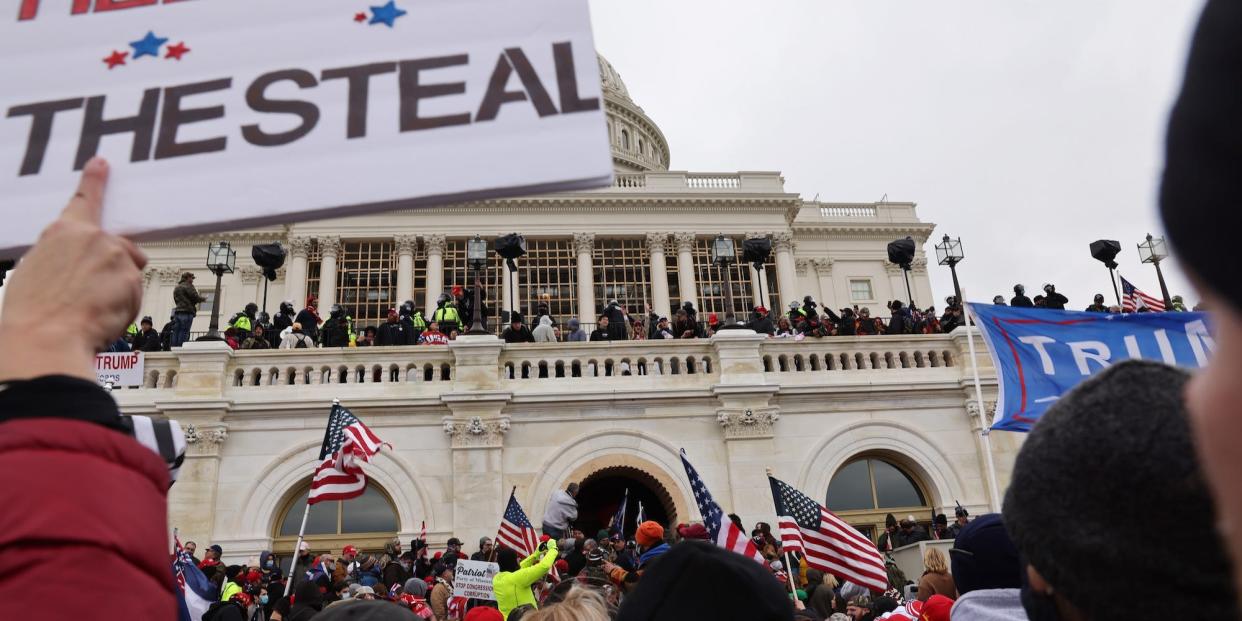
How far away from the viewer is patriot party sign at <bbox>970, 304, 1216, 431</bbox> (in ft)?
29.1

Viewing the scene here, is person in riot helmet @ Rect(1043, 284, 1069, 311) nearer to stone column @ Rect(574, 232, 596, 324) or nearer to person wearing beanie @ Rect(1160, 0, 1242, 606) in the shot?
person wearing beanie @ Rect(1160, 0, 1242, 606)

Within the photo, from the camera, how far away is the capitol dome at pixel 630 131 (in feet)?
238

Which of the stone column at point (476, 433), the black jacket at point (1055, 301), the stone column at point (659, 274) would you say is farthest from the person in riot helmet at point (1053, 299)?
the stone column at point (659, 274)

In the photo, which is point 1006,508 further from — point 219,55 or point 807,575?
point 807,575

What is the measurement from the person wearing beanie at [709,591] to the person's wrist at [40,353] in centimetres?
157

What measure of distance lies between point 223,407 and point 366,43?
1527 centimetres

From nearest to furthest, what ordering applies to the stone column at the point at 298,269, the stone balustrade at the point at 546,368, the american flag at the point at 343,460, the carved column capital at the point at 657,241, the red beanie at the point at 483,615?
the red beanie at the point at 483,615
the american flag at the point at 343,460
the stone balustrade at the point at 546,368
the stone column at the point at 298,269
the carved column capital at the point at 657,241

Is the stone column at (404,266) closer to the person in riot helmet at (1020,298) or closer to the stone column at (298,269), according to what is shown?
the stone column at (298,269)

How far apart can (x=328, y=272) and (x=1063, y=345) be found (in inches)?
1764

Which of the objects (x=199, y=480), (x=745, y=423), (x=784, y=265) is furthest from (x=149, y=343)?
(x=784, y=265)

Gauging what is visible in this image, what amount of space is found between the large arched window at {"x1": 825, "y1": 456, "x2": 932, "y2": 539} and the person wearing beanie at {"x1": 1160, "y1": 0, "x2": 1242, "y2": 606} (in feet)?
54.9

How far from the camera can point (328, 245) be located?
159 feet

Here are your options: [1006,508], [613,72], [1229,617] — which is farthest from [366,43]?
[613,72]

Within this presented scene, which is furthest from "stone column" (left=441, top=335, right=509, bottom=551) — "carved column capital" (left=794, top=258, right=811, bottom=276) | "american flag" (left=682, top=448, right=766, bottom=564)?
"carved column capital" (left=794, top=258, right=811, bottom=276)
